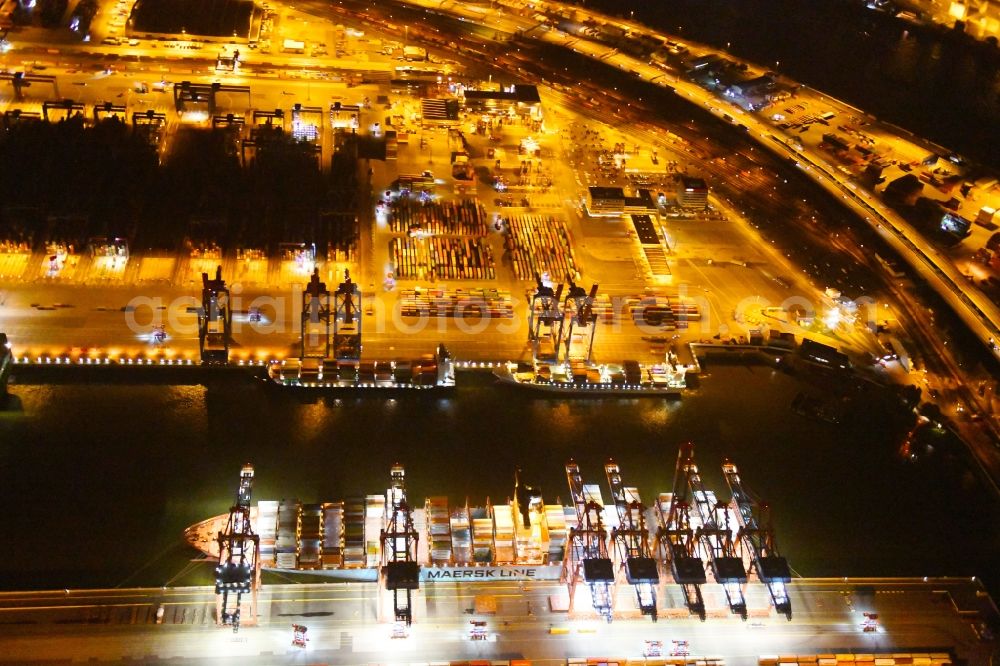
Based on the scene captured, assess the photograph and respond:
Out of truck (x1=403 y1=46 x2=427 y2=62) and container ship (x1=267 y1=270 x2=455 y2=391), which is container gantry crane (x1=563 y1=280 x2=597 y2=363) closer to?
container ship (x1=267 y1=270 x2=455 y2=391)

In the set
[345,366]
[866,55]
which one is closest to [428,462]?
[345,366]

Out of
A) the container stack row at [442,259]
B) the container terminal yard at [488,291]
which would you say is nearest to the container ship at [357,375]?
the container terminal yard at [488,291]

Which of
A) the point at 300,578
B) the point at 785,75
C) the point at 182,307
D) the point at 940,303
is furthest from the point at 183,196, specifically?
the point at 785,75

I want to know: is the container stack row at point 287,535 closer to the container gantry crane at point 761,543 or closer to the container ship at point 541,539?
the container ship at point 541,539

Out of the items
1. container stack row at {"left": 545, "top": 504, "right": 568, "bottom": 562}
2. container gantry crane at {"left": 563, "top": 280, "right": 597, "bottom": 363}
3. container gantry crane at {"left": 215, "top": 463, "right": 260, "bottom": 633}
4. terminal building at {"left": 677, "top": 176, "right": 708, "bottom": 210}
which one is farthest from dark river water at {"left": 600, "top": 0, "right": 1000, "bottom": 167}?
container gantry crane at {"left": 215, "top": 463, "right": 260, "bottom": 633}

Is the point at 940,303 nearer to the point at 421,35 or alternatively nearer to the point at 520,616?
the point at 520,616

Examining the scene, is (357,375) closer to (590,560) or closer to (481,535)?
(481,535)
